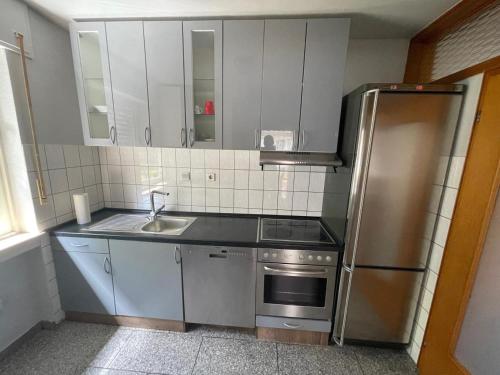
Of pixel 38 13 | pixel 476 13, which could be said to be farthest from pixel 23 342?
pixel 476 13

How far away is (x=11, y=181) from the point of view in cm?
157

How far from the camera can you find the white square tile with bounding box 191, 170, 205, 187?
2.09 metres

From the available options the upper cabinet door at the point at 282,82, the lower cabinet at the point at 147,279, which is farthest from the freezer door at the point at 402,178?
the lower cabinet at the point at 147,279

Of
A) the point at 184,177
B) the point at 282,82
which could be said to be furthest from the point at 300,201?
the point at 184,177

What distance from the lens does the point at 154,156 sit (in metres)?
2.09

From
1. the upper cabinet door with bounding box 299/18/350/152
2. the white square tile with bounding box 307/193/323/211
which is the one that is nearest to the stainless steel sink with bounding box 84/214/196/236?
the white square tile with bounding box 307/193/323/211

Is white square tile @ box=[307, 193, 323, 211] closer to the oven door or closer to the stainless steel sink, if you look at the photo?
the oven door

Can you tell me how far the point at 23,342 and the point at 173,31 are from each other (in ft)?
8.86

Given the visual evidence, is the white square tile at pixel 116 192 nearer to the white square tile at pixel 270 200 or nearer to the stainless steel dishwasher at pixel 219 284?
the stainless steel dishwasher at pixel 219 284

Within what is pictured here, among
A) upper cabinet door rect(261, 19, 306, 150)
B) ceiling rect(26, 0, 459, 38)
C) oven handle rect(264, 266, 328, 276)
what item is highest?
ceiling rect(26, 0, 459, 38)

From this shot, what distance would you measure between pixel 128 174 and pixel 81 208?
51 cm

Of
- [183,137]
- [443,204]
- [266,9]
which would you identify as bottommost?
[443,204]

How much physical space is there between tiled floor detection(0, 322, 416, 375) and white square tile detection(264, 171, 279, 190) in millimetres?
1324

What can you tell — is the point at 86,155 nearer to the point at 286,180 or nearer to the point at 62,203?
the point at 62,203
